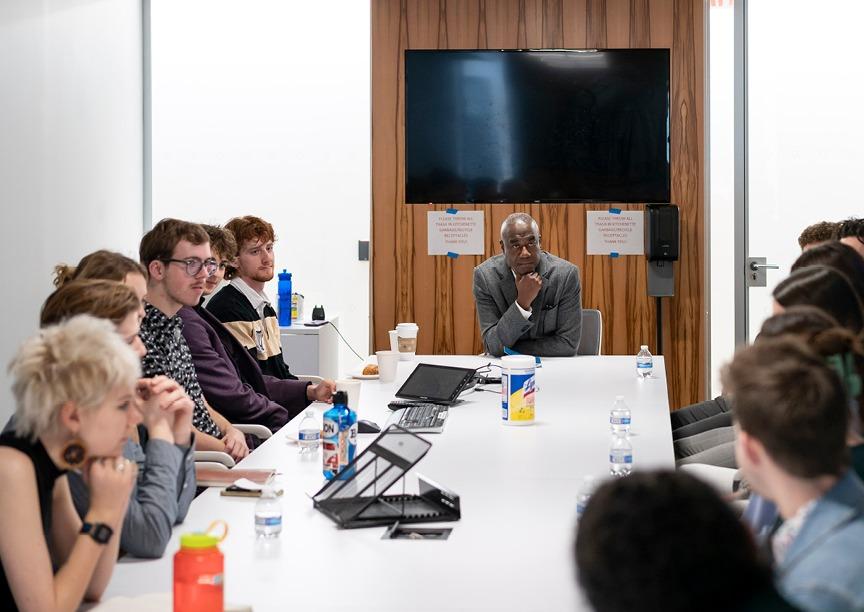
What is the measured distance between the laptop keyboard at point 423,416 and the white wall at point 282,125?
300 cm

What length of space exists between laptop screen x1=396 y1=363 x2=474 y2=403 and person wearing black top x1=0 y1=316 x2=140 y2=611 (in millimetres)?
2158

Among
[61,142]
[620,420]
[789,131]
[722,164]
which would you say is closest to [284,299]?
[61,142]

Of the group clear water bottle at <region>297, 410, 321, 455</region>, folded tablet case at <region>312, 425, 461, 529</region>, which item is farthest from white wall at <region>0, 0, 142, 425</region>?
folded tablet case at <region>312, 425, 461, 529</region>

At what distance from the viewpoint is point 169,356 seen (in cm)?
351

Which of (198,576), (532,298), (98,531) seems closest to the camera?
(198,576)

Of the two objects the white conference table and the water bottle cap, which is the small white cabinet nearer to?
the white conference table

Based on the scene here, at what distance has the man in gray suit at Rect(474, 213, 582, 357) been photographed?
17.7 feet

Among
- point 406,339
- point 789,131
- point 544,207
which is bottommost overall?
point 406,339

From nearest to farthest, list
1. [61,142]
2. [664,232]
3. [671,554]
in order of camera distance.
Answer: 1. [671,554]
2. [61,142]
3. [664,232]

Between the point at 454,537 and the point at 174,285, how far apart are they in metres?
1.64

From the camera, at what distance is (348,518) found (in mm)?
2387

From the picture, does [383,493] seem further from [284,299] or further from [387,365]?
[284,299]

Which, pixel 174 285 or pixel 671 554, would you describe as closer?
pixel 671 554

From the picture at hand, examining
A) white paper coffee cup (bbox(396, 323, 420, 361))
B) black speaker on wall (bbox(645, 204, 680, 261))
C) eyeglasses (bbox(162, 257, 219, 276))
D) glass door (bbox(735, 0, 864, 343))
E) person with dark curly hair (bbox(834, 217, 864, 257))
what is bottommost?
white paper coffee cup (bbox(396, 323, 420, 361))
